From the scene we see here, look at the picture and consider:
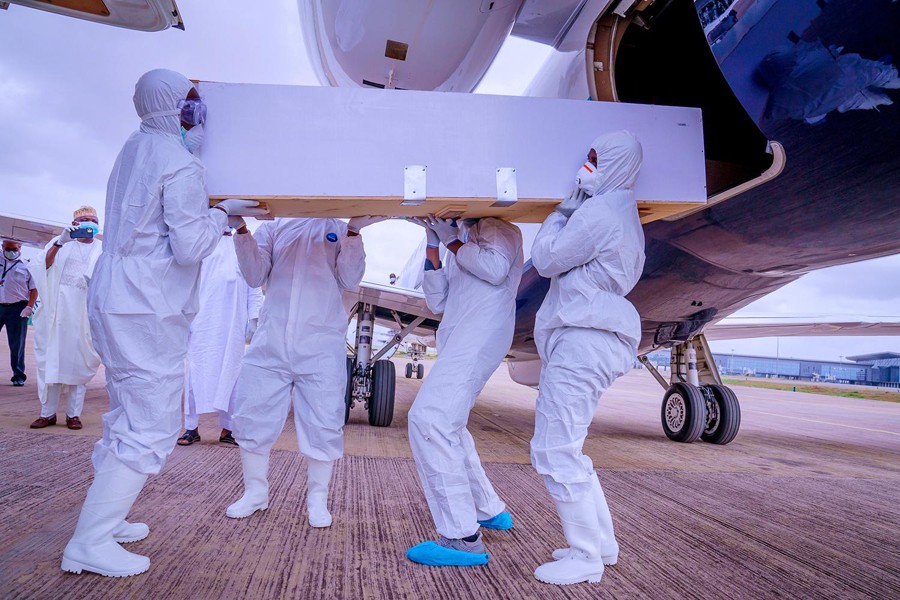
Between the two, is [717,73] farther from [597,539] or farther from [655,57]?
[597,539]

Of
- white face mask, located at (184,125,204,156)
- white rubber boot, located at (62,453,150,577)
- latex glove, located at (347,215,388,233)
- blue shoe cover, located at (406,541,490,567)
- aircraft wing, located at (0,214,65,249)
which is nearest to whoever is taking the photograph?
white rubber boot, located at (62,453,150,577)

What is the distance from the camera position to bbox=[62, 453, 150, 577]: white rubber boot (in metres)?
1.79

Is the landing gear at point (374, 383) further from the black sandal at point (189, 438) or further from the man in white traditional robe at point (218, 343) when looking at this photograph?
the black sandal at point (189, 438)

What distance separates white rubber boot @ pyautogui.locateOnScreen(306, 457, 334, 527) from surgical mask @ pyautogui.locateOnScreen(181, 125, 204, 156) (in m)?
1.44

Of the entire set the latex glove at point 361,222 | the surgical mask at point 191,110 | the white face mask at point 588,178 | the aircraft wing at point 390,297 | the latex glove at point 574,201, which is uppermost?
the surgical mask at point 191,110

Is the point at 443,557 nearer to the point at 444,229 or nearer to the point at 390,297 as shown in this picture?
the point at 444,229

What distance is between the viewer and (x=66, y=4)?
1886 millimetres

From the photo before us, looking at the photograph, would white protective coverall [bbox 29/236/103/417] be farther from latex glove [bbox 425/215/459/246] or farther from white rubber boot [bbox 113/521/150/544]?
latex glove [bbox 425/215/459/246]

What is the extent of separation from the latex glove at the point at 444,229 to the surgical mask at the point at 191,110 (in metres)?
1.02

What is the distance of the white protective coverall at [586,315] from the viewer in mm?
1961

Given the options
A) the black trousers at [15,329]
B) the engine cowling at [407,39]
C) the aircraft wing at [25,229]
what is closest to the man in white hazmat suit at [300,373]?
the engine cowling at [407,39]

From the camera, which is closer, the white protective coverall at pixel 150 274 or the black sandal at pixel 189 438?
the white protective coverall at pixel 150 274

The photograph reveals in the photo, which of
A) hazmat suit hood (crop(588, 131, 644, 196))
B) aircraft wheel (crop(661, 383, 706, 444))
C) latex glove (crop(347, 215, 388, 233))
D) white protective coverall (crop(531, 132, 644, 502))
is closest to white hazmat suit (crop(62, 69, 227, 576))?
latex glove (crop(347, 215, 388, 233))

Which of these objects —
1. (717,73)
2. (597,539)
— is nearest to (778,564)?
(597,539)
